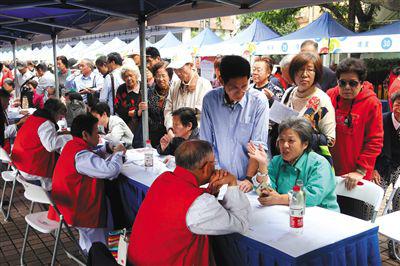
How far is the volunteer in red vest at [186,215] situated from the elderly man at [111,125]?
253 centimetres

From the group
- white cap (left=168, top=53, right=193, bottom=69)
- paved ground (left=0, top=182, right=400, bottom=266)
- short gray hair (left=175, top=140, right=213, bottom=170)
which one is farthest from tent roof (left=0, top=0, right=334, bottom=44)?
paved ground (left=0, top=182, right=400, bottom=266)

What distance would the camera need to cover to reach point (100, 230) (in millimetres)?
3443

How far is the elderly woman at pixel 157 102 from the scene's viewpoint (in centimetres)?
436

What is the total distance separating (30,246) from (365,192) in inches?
115

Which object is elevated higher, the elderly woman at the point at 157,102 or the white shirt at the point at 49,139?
the elderly woman at the point at 157,102

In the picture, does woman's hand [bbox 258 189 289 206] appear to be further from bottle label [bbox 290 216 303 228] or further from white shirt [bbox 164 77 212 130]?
white shirt [bbox 164 77 212 130]

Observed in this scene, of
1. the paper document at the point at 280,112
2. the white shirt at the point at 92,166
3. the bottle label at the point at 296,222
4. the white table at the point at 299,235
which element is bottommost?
the white table at the point at 299,235

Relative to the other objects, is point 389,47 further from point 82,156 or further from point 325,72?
point 82,156

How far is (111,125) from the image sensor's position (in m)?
4.58

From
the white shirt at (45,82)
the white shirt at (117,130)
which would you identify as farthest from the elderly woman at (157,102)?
the white shirt at (45,82)

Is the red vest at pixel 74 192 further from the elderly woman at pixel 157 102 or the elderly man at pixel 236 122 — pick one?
the elderly woman at pixel 157 102

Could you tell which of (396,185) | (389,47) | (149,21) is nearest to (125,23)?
(149,21)

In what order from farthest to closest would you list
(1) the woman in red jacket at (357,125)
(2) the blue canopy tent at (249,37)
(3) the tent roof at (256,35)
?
(3) the tent roof at (256,35)
(2) the blue canopy tent at (249,37)
(1) the woman in red jacket at (357,125)

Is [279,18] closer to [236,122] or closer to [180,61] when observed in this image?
[180,61]
